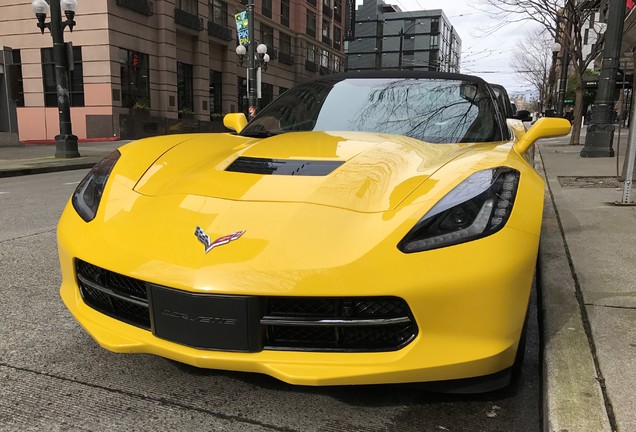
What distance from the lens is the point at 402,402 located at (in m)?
2.03

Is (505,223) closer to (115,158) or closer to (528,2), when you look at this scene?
(115,158)

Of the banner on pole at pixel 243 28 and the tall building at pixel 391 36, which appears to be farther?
the tall building at pixel 391 36

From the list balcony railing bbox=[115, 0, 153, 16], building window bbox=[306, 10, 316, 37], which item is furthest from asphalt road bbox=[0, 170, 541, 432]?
building window bbox=[306, 10, 316, 37]

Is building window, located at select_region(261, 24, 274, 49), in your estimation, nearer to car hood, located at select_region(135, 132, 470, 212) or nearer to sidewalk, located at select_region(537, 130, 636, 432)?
sidewalk, located at select_region(537, 130, 636, 432)

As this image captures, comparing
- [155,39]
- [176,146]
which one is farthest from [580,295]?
[155,39]

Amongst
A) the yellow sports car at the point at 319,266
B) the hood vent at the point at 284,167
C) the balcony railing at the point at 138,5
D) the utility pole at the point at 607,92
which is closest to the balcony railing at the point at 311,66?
the balcony railing at the point at 138,5

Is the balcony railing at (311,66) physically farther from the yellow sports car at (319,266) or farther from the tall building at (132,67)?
the yellow sports car at (319,266)

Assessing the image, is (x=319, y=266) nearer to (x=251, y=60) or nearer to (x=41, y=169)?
(x=41, y=169)

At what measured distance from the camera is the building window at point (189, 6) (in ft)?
87.5

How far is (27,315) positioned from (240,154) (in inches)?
59.6

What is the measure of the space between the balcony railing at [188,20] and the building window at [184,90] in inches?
81.6

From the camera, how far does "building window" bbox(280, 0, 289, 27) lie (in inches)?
1515

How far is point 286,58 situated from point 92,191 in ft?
128

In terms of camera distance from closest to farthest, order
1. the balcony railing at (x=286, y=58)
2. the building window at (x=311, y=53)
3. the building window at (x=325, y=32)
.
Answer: the balcony railing at (x=286, y=58)
the building window at (x=311, y=53)
the building window at (x=325, y=32)
